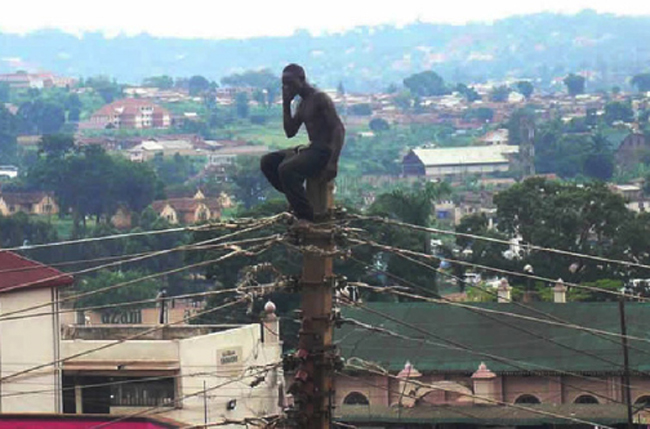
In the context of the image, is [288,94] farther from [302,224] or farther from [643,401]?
[643,401]

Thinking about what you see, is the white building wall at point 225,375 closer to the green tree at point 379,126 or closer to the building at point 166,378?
the building at point 166,378

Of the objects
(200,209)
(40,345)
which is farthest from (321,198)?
(200,209)

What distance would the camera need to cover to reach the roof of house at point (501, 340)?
1379 inches

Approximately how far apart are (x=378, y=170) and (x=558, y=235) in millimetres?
92530

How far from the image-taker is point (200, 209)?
10938cm

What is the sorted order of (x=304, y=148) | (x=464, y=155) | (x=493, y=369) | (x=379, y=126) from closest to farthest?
(x=304, y=148) → (x=493, y=369) → (x=464, y=155) → (x=379, y=126)

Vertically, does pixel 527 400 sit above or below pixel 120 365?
below

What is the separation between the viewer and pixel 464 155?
160375 millimetres

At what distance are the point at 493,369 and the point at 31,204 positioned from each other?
262 ft

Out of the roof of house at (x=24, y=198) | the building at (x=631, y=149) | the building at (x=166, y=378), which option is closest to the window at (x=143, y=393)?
the building at (x=166, y=378)

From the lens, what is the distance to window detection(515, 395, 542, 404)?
114 feet

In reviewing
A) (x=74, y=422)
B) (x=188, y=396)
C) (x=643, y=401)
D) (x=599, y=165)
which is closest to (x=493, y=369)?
(x=643, y=401)

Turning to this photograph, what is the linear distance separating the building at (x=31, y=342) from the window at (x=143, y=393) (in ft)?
3.33

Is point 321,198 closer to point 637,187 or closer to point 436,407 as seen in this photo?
point 436,407
